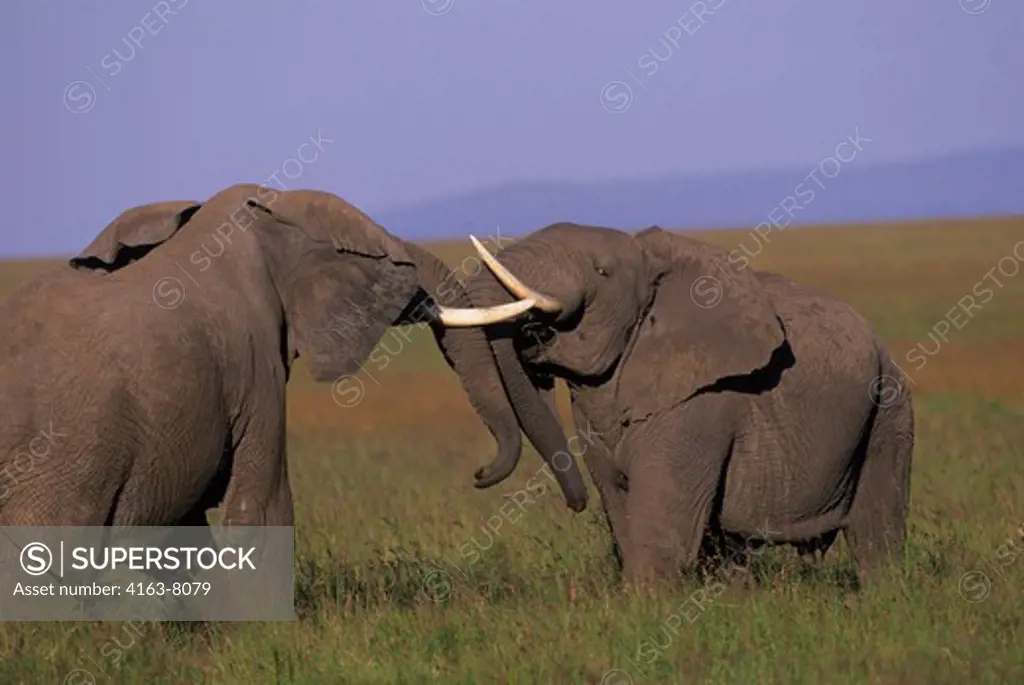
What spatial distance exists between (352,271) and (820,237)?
7968 centimetres

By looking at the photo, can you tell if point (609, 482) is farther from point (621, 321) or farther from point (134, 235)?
point (134, 235)

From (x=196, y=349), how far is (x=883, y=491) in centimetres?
385

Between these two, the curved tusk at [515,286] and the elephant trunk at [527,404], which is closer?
the curved tusk at [515,286]

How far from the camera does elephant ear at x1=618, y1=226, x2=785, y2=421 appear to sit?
9.45m

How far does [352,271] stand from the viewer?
362 inches

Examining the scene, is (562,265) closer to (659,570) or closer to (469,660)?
(659,570)

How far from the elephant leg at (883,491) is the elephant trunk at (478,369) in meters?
1.98

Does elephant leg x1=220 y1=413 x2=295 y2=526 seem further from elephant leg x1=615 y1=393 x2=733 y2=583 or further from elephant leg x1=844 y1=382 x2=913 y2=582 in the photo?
elephant leg x1=844 y1=382 x2=913 y2=582

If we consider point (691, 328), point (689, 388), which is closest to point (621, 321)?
point (691, 328)

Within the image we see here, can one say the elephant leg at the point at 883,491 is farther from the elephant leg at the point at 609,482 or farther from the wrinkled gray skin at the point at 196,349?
the wrinkled gray skin at the point at 196,349

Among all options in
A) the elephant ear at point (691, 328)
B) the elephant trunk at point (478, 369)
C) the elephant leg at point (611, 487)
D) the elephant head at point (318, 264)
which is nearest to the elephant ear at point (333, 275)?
the elephant head at point (318, 264)

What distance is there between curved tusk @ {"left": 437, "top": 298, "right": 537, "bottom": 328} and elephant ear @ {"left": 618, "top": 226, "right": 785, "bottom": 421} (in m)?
0.70

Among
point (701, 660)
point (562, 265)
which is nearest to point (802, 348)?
point (562, 265)

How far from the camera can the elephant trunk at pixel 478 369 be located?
9.34 meters
